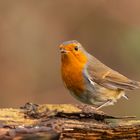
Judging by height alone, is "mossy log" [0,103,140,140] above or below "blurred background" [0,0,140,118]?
below

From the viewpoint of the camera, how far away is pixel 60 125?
5.73 meters

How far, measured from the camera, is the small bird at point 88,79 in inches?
306

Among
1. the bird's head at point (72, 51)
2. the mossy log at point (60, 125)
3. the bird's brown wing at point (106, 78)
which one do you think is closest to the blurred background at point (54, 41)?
the bird's brown wing at point (106, 78)

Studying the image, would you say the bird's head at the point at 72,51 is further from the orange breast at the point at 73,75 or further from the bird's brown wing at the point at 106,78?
the bird's brown wing at the point at 106,78

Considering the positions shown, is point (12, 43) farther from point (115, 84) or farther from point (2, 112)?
point (2, 112)

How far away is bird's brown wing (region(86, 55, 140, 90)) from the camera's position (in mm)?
8078

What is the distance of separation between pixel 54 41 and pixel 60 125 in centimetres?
649

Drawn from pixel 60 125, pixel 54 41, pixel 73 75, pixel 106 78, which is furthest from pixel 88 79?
pixel 54 41

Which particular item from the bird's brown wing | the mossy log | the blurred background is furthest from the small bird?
the blurred background

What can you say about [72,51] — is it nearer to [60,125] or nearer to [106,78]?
[106,78]

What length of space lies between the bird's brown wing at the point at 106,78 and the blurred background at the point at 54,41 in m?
2.38

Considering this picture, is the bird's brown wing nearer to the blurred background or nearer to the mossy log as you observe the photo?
the mossy log

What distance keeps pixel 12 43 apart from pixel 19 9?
0.56 m

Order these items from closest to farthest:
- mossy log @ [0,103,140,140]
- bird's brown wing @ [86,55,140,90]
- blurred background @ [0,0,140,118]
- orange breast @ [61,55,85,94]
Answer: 1. mossy log @ [0,103,140,140]
2. orange breast @ [61,55,85,94]
3. bird's brown wing @ [86,55,140,90]
4. blurred background @ [0,0,140,118]
